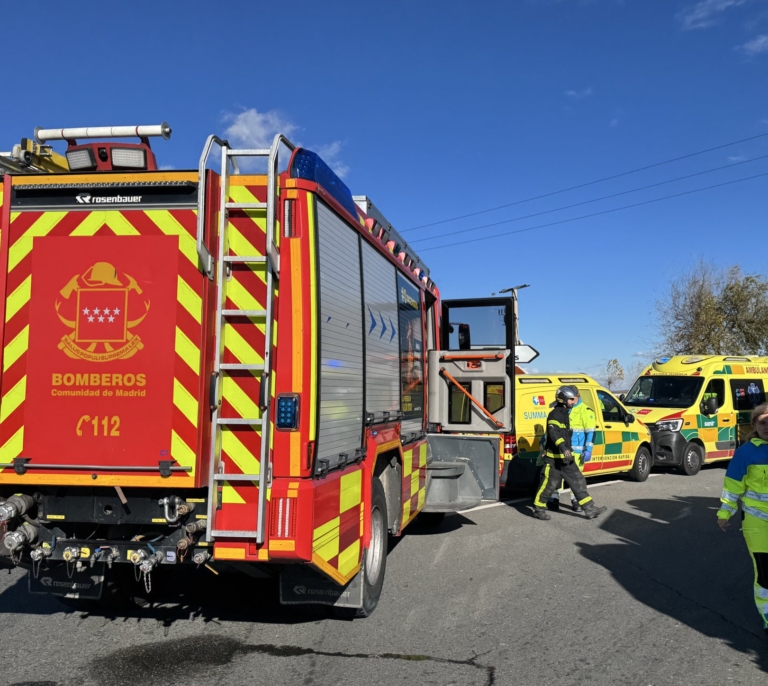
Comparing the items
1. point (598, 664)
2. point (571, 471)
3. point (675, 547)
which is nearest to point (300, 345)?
point (598, 664)

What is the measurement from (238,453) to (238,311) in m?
0.84

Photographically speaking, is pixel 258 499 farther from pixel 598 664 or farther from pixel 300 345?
pixel 598 664

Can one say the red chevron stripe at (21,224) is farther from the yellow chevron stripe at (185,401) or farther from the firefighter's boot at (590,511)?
the firefighter's boot at (590,511)

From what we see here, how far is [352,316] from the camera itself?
503cm

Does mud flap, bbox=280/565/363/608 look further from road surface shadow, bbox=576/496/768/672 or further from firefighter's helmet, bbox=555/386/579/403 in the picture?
firefighter's helmet, bbox=555/386/579/403

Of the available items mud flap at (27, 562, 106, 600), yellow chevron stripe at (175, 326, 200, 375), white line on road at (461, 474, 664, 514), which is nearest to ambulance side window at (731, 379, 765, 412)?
white line on road at (461, 474, 664, 514)

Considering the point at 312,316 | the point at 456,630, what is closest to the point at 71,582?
the point at 312,316

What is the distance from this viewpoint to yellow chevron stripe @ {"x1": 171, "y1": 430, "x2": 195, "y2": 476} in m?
Result: 4.18

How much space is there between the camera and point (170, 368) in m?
4.25

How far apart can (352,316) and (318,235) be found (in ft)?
2.69

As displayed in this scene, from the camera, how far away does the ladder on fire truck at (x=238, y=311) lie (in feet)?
13.4

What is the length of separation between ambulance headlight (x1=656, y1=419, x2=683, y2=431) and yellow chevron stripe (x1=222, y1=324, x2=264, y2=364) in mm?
11918

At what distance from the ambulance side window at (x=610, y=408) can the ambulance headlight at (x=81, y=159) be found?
1005 cm

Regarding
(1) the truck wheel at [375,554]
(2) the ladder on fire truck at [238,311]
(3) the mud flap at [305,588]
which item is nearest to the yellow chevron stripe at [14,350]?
(2) the ladder on fire truck at [238,311]
